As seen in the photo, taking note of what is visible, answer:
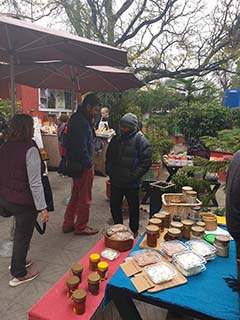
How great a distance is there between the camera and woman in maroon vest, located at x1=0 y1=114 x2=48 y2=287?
2.27 metres

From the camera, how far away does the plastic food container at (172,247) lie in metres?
1.68

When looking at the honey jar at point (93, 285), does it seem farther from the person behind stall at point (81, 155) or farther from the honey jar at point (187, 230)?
the person behind stall at point (81, 155)

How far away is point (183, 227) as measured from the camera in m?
1.94

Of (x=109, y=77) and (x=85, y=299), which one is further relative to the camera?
(x=109, y=77)

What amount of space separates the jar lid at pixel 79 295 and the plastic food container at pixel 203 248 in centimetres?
74

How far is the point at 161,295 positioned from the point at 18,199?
1.51 metres

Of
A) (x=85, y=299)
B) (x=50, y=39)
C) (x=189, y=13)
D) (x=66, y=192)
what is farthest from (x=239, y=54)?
(x=85, y=299)

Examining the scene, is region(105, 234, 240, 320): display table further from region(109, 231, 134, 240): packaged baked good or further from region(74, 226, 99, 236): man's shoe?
region(74, 226, 99, 236): man's shoe

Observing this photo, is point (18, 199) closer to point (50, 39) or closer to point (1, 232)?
point (50, 39)

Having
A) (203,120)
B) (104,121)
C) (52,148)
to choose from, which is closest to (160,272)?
(104,121)

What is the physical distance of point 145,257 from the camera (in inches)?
65.2

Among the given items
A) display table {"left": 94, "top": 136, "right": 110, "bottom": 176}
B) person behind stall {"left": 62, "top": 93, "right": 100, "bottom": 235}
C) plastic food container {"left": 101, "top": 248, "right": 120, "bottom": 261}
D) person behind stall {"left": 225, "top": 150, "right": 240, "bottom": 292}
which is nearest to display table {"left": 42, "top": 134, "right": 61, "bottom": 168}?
display table {"left": 94, "top": 136, "right": 110, "bottom": 176}

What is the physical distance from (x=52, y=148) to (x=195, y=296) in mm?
6484

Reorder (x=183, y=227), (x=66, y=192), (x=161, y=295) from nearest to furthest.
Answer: (x=161, y=295), (x=183, y=227), (x=66, y=192)
